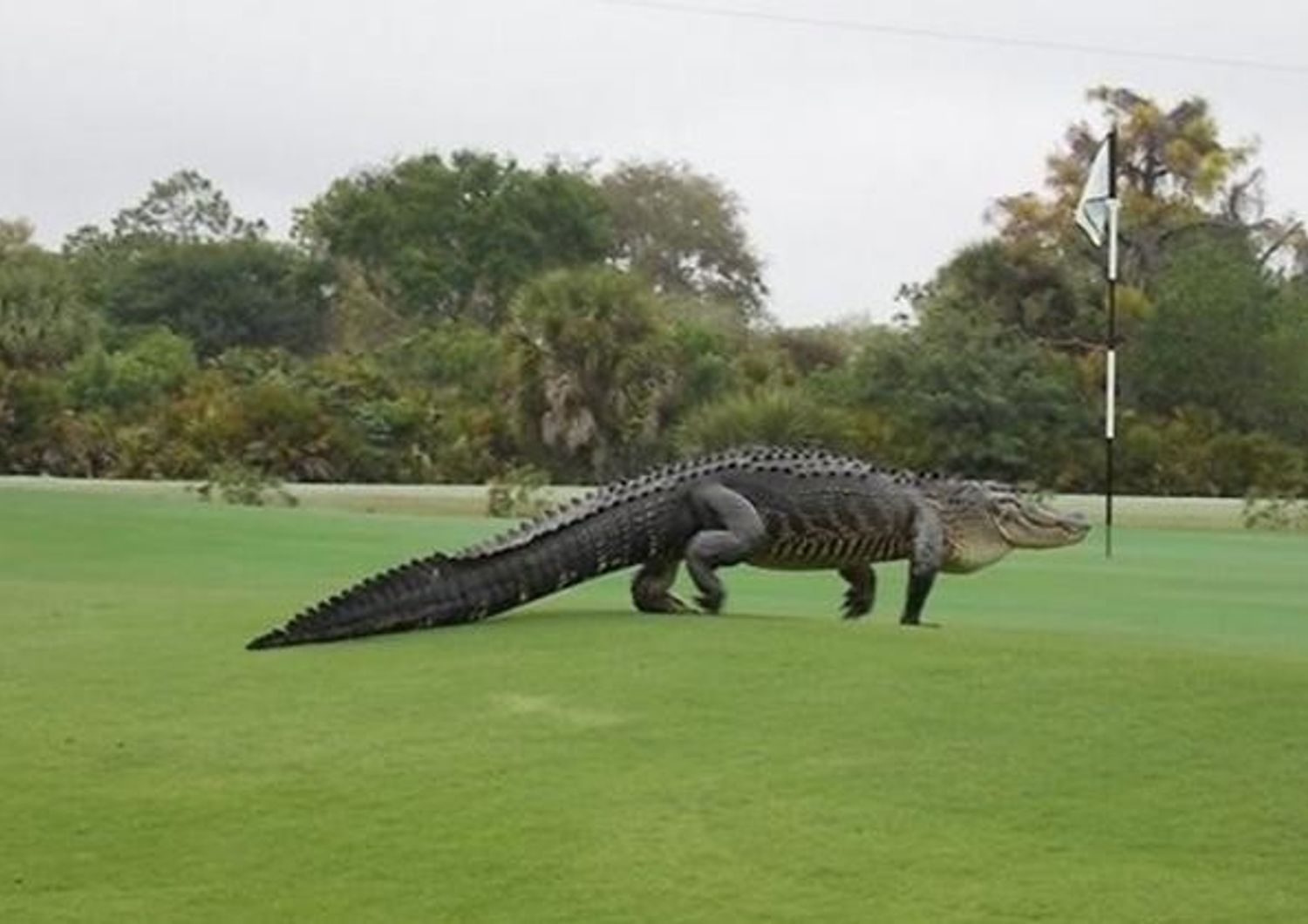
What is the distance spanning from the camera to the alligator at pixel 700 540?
1004 centimetres

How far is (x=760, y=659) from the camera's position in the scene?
8.67 meters

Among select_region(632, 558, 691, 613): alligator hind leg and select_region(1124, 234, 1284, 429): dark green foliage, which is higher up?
select_region(1124, 234, 1284, 429): dark green foliage

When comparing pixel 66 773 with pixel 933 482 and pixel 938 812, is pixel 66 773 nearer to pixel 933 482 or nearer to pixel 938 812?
pixel 938 812

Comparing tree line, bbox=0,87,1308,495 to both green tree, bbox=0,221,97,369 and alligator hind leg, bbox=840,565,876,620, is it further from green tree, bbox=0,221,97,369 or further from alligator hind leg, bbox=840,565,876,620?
alligator hind leg, bbox=840,565,876,620

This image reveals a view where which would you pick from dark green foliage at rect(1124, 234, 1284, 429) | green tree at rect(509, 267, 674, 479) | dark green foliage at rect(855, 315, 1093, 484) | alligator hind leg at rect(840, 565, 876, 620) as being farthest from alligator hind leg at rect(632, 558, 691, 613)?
dark green foliage at rect(1124, 234, 1284, 429)

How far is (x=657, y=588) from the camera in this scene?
10.5 meters

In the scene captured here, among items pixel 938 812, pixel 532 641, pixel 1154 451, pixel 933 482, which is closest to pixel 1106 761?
pixel 938 812

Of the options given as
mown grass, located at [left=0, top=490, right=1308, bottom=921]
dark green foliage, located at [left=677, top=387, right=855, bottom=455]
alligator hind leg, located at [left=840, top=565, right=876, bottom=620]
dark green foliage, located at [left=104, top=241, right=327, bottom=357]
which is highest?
dark green foliage, located at [left=104, top=241, right=327, bottom=357]

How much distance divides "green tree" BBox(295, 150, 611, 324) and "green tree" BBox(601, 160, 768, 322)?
58.9 feet

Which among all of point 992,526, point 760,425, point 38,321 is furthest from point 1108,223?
point 38,321

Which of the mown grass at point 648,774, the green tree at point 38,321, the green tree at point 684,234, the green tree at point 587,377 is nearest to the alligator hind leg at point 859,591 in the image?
the mown grass at point 648,774

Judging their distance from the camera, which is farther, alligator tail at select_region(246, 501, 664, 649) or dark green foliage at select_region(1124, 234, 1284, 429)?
dark green foliage at select_region(1124, 234, 1284, 429)

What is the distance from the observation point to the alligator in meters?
10.0

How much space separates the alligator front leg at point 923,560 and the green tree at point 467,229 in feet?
175
